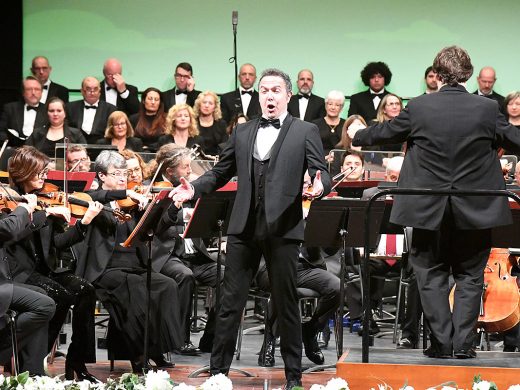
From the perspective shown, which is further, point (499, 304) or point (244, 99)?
point (244, 99)

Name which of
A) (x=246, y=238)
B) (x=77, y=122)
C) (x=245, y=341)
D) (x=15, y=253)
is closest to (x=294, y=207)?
(x=246, y=238)

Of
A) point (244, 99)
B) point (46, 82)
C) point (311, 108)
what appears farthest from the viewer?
point (46, 82)

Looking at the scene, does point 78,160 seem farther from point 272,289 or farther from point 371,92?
point 371,92

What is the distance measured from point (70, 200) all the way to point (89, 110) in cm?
429

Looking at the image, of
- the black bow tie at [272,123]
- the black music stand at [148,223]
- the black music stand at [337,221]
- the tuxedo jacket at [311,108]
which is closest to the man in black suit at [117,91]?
the tuxedo jacket at [311,108]

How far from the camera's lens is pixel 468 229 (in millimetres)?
4801

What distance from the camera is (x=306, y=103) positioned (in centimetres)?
1035

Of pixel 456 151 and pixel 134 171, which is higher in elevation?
pixel 456 151

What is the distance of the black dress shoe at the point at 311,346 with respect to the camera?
635 cm

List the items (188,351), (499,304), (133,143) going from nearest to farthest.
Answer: (499,304)
(188,351)
(133,143)

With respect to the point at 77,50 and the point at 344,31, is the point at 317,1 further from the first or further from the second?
the point at 77,50

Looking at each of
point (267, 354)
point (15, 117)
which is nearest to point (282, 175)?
point (267, 354)

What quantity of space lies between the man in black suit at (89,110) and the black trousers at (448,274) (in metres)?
5.52

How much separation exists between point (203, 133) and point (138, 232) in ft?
13.1
